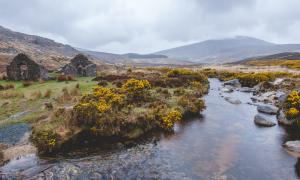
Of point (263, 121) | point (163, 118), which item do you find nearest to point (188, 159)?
point (163, 118)

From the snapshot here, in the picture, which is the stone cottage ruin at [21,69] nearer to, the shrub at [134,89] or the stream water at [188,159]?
the shrub at [134,89]

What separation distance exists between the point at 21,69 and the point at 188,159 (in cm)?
→ 2221

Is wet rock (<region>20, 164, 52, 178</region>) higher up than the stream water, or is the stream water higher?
wet rock (<region>20, 164, 52, 178</region>)

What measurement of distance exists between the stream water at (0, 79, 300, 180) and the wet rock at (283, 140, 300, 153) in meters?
0.31

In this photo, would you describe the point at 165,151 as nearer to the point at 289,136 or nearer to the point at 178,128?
the point at 178,128

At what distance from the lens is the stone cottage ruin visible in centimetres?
1759

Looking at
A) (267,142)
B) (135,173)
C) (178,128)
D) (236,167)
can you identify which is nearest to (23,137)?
(135,173)

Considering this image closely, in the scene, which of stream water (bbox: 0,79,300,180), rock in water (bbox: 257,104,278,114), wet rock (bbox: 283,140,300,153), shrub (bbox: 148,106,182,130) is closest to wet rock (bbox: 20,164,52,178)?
stream water (bbox: 0,79,300,180)

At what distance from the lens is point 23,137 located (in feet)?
20.4

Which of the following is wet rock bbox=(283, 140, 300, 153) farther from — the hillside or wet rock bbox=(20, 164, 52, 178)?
the hillside

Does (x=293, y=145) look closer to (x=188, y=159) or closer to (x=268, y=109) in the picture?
(x=188, y=159)

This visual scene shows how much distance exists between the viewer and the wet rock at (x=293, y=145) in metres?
6.56

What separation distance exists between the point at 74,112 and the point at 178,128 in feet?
18.9

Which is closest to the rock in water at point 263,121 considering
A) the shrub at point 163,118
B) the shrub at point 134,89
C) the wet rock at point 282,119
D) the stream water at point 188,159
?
the stream water at point 188,159
